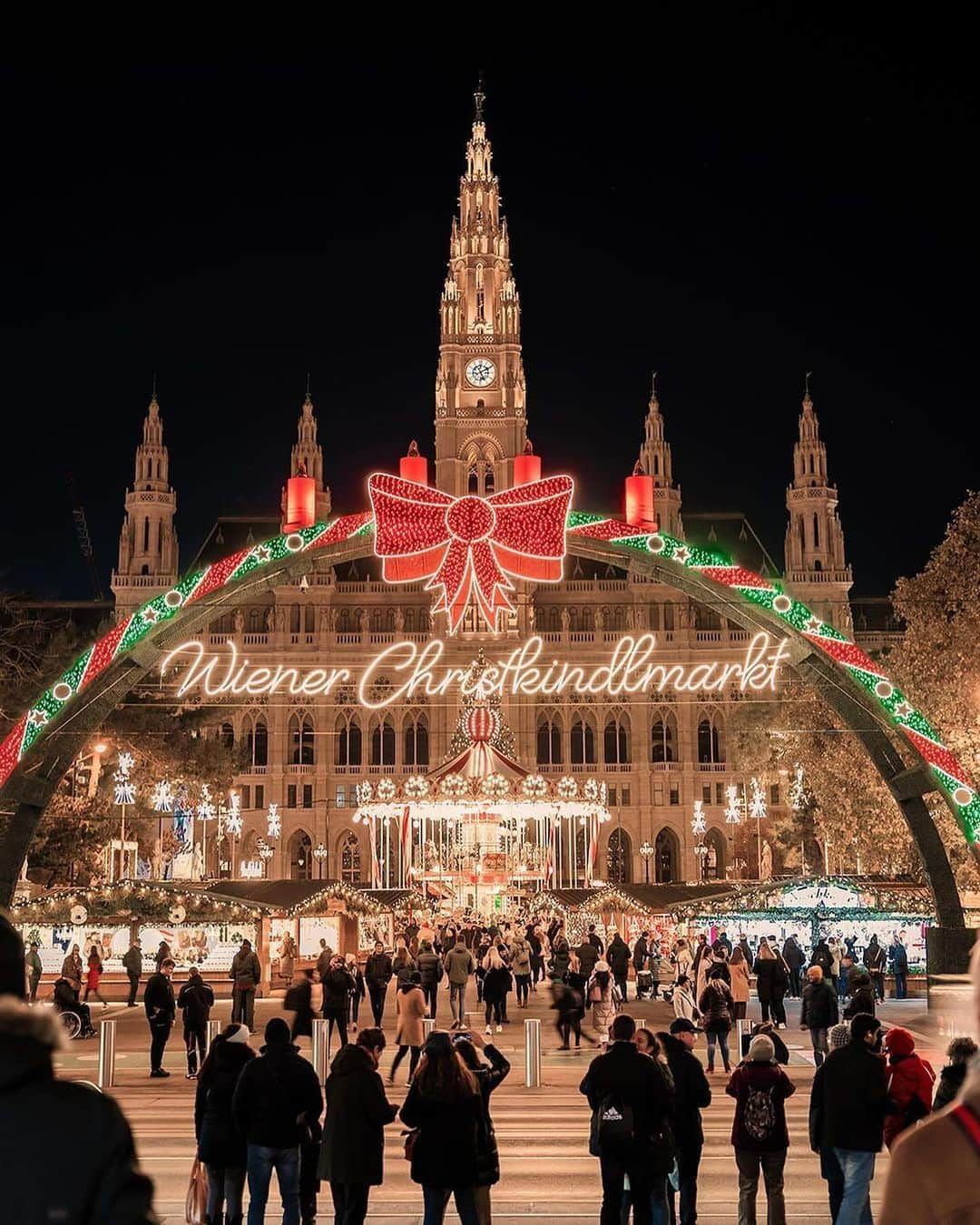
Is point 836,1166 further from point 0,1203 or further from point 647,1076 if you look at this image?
point 0,1203

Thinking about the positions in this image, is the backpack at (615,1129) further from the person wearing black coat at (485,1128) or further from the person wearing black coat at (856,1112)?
the person wearing black coat at (856,1112)

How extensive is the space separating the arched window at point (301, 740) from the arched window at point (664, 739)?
1635 centimetres

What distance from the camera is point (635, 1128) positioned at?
739 cm

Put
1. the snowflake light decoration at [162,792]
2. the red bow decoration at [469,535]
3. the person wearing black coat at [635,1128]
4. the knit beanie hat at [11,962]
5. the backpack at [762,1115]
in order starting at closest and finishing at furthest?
the knit beanie hat at [11,962], the person wearing black coat at [635,1128], the backpack at [762,1115], the red bow decoration at [469,535], the snowflake light decoration at [162,792]

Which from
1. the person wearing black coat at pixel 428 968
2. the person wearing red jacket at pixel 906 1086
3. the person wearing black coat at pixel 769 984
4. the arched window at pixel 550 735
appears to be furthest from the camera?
the arched window at pixel 550 735

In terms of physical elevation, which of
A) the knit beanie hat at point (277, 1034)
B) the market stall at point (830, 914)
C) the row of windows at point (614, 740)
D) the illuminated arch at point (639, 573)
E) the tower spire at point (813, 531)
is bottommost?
the knit beanie hat at point (277, 1034)

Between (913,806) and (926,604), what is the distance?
15172mm

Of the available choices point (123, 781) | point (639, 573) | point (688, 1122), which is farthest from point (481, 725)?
point (688, 1122)

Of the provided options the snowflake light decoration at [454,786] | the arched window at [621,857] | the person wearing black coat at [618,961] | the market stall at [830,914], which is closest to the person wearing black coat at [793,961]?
the person wearing black coat at [618,961]

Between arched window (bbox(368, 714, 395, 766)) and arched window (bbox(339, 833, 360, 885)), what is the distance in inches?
145

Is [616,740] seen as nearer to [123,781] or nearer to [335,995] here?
[123,781]

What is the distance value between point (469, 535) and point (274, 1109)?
9611 millimetres

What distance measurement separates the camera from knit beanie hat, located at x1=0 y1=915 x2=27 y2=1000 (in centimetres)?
248

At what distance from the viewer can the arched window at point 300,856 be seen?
6862 centimetres
